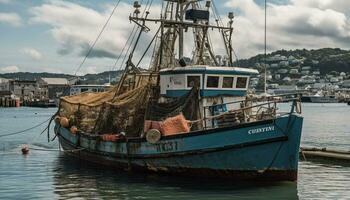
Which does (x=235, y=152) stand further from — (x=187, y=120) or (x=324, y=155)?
(x=324, y=155)

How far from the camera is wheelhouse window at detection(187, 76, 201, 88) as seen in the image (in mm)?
20469

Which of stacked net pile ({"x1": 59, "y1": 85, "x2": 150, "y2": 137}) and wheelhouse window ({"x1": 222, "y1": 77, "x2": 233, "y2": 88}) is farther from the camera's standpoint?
stacked net pile ({"x1": 59, "y1": 85, "x2": 150, "y2": 137})

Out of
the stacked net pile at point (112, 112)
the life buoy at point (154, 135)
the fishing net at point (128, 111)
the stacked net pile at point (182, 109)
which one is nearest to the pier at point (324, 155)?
the stacked net pile at point (182, 109)

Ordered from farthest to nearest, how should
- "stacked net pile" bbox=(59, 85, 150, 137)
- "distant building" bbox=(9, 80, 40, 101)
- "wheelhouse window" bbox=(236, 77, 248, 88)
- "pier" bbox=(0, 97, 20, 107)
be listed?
"distant building" bbox=(9, 80, 40, 101)
"pier" bbox=(0, 97, 20, 107)
"stacked net pile" bbox=(59, 85, 150, 137)
"wheelhouse window" bbox=(236, 77, 248, 88)

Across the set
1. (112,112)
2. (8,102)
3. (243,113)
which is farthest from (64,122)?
(8,102)

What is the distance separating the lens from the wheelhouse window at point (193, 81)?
67.2 ft

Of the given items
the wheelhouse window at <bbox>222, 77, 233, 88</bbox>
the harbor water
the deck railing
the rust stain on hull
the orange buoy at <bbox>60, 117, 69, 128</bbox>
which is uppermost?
the wheelhouse window at <bbox>222, 77, 233, 88</bbox>

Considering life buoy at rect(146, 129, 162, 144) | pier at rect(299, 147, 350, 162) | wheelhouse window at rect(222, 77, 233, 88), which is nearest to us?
life buoy at rect(146, 129, 162, 144)

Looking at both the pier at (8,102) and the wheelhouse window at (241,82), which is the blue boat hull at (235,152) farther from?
the pier at (8,102)

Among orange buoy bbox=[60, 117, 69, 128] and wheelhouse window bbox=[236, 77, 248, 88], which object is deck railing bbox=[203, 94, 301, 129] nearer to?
wheelhouse window bbox=[236, 77, 248, 88]

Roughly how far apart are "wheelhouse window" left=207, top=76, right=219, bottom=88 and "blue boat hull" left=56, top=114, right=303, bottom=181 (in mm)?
2777

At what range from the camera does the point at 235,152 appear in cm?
1802

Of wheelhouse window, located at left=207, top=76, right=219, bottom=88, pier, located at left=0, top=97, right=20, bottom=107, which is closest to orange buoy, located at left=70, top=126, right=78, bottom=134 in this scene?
wheelhouse window, located at left=207, top=76, right=219, bottom=88

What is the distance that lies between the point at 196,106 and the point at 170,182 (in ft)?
10.0
